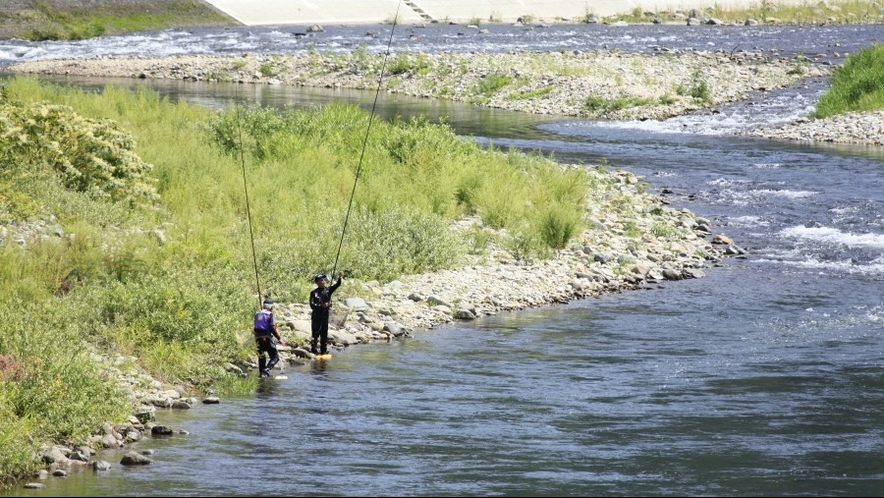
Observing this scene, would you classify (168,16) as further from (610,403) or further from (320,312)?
(610,403)

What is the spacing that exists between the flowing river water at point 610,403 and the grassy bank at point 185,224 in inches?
45.7

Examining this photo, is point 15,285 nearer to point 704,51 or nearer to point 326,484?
point 326,484

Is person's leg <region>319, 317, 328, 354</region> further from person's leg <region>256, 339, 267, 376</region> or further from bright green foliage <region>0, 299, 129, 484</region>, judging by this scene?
bright green foliage <region>0, 299, 129, 484</region>

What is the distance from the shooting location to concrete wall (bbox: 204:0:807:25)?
92.6 meters

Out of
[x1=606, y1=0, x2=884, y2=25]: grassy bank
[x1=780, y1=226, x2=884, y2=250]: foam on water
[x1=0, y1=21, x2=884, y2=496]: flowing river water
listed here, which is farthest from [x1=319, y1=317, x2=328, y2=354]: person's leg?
[x1=606, y1=0, x2=884, y2=25]: grassy bank

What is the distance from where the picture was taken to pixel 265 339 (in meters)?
15.8

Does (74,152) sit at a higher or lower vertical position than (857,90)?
lower

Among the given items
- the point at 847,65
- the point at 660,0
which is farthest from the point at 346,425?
the point at 660,0

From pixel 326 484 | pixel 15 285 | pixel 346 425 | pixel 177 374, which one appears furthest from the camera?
pixel 15 285

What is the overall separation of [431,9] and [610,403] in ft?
290

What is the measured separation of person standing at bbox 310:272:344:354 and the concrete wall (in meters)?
76.2

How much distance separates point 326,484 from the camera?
11719mm

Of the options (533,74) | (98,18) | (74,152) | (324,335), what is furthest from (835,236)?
(98,18)

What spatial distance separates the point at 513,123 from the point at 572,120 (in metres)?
3.19
